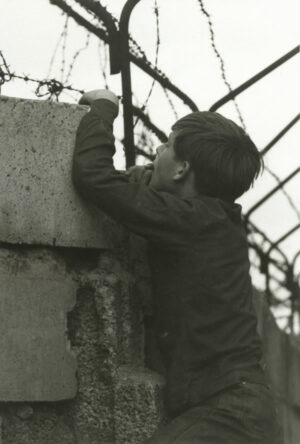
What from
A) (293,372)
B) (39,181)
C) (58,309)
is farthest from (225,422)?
(293,372)

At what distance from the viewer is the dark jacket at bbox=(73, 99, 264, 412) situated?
4.15 m

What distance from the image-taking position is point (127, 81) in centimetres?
478

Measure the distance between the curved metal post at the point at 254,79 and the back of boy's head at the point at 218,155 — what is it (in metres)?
1.12

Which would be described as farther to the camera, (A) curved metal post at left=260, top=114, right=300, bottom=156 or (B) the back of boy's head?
(A) curved metal post at left=260, top=114, right=300, bottom=156

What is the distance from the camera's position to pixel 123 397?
4207 mm

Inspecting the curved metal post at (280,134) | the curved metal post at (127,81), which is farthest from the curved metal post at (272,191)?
the curved metal post at (127,81)

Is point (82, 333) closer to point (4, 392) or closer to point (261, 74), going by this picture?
point (4, 392)

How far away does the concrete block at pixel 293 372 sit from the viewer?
844 cm

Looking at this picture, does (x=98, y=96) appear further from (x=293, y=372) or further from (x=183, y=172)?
(x=293, y=372)

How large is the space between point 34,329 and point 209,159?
89 centimetres

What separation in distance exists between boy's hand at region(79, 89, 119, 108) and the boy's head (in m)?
0.27

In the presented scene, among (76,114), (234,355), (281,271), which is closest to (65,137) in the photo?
(76,114)

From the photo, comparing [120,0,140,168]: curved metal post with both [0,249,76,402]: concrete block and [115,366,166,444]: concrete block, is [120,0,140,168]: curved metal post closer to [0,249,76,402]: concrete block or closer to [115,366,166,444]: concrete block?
[0,249,76,402]: concrete block

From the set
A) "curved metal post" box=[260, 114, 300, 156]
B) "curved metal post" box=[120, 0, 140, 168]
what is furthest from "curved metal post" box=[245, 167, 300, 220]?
"curved metal post" box=[120, 0, 140, 168]
